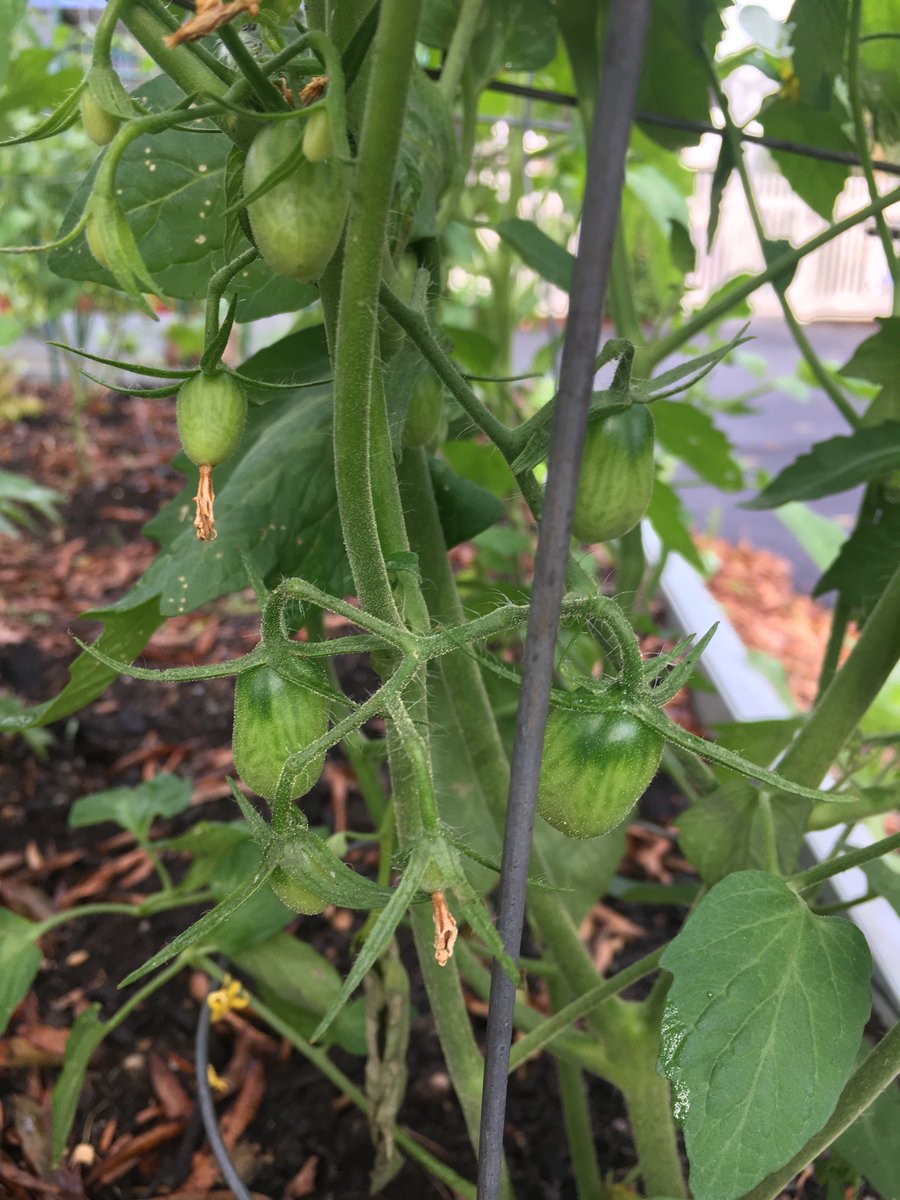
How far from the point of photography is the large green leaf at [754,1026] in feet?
1.25

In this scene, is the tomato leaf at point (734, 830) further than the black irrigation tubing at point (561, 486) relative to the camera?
Yes

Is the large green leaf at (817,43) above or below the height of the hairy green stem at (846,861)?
above

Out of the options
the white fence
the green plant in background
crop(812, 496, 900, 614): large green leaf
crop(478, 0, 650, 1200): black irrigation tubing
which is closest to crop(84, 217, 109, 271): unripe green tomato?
the green plant in background

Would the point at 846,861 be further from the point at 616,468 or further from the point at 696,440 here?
the point at 696,440

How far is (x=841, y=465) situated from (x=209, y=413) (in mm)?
429

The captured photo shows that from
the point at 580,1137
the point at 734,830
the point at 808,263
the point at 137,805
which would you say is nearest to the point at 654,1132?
the point at 580,1137

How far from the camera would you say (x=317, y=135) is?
0.27 metres

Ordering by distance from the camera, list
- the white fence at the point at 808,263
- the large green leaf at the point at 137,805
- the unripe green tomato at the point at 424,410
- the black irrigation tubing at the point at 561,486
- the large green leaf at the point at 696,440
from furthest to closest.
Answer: the white fence at the point at 808,263
the large green leaf at the point at 696,440
the large green leaf at the point at 137,805
the unripe green tomato at the point at 424,410
the black irrigation tubing at the point at 561,486

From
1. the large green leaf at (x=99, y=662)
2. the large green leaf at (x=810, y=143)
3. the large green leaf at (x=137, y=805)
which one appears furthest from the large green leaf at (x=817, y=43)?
the large green leaf at (x=137, y=805)

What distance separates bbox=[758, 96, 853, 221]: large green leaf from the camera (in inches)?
28.8

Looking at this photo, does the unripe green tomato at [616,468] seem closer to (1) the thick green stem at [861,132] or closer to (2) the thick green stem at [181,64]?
(2) the thick green stem at [181,64]

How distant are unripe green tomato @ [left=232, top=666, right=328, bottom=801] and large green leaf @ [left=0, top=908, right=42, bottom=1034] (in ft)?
1.43

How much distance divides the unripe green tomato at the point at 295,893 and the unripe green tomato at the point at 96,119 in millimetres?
248

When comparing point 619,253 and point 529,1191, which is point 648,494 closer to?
point 619,253
